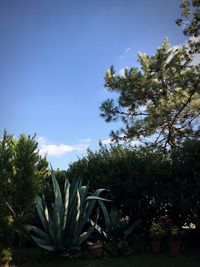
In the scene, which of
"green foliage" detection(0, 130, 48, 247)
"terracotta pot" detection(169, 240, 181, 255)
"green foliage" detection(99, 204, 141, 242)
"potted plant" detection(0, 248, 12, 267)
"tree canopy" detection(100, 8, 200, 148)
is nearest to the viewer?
"potted plant" detection(0, 248, 12, 267)

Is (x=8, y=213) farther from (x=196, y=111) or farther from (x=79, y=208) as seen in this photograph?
(x=196, y=111)

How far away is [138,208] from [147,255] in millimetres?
1655

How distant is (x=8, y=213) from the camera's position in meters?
7.45

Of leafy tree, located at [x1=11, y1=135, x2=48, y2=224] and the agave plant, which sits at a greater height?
leafy tree, located at [x1=11, y1=135, x2=48, y2=224]

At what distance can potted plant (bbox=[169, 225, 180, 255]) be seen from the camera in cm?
827

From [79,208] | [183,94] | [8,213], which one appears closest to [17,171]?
[8,213]

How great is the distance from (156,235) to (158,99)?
37.3 feet

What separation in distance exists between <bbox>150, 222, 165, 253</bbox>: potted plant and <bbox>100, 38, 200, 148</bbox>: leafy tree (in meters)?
9.93

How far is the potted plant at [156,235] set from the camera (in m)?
8.54

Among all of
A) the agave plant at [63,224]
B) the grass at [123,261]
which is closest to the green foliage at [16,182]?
the agave plant at [63,224]

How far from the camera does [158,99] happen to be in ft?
62.0

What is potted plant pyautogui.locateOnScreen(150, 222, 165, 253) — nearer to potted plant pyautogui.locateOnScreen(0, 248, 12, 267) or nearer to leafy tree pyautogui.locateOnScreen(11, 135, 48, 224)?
leafy tree pyautogui.locateOnScreen(11, 135, 48, 224)

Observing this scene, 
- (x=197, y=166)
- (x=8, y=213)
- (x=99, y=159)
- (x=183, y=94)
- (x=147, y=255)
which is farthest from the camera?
(x=183, y=94)

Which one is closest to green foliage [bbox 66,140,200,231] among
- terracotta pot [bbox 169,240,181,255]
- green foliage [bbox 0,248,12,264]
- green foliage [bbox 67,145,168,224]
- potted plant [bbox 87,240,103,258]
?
green foliage [bbox 67,145,168,224]
